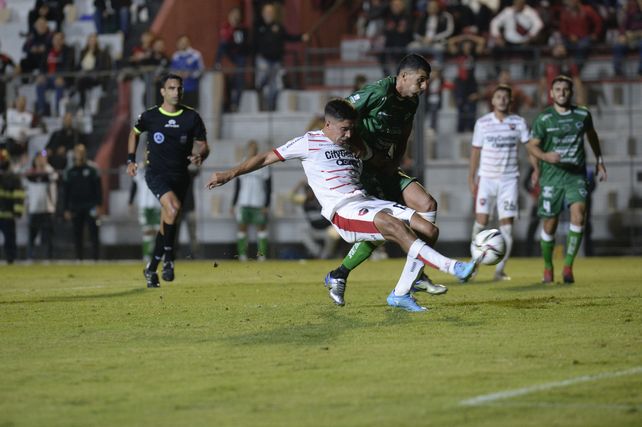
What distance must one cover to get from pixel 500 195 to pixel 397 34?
35.8 feet

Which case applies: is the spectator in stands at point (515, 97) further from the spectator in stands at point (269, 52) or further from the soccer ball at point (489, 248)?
the soccer ball at point (489, 248)

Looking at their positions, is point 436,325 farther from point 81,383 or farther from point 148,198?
point 148,198

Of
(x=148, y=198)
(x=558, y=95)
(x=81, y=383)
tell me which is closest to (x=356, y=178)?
(x=81, y=383)

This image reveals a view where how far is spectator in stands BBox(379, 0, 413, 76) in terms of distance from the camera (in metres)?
25.7

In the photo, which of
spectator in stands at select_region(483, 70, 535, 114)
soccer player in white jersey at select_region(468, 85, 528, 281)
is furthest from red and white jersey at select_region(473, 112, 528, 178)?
spectator in stands at select_region(483, 70, 535, 114)

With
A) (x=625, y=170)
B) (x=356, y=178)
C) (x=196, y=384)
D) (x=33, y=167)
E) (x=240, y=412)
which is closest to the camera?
(x=240, y=412)

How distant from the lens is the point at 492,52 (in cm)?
2486

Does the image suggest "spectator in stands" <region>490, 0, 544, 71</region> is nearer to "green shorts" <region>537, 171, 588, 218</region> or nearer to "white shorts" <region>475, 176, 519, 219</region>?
"white shorts" <region>475, 176, 519, 219</region>

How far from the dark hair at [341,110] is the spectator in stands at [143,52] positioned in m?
16.0

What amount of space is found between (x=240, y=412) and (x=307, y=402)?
1.33 ft

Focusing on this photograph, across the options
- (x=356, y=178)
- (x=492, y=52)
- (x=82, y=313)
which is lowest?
(x=82, y=313)

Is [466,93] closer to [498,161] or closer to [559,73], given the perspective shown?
[559,73]

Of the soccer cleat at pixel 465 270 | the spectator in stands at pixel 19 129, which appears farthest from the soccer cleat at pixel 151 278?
the spectator in stands at pixel 19 129

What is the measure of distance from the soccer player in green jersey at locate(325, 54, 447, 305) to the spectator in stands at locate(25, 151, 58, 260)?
14272mm
